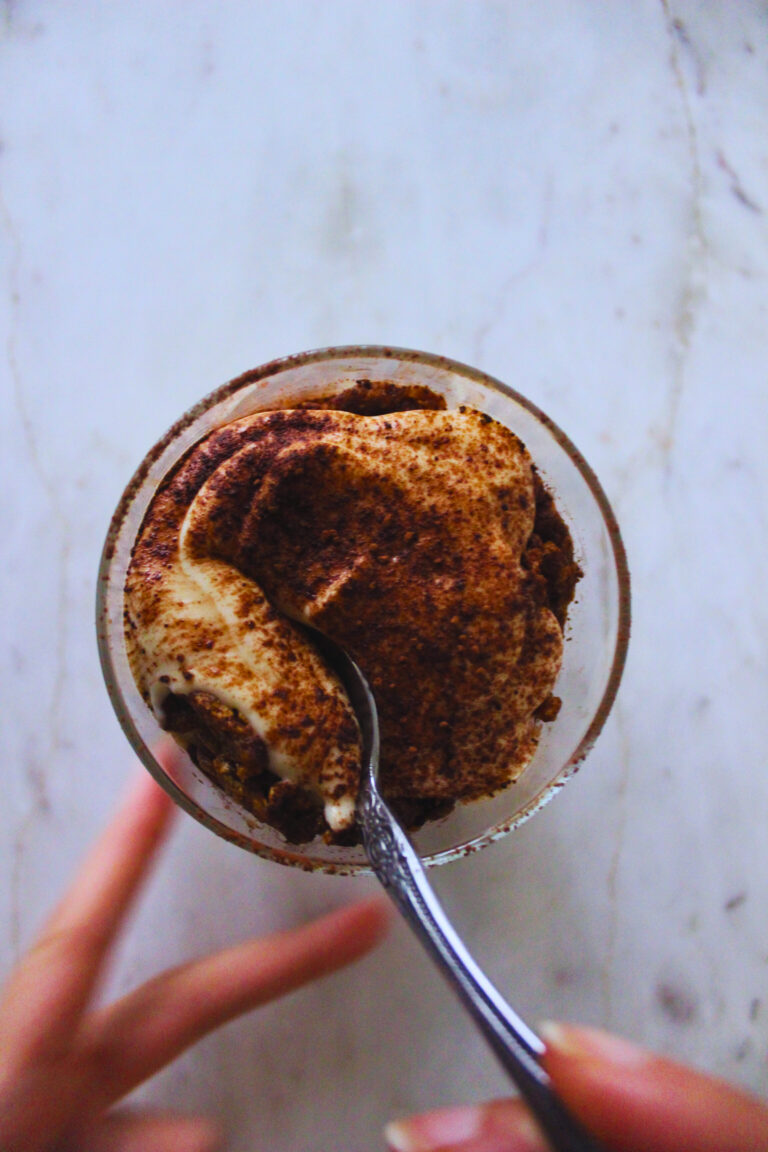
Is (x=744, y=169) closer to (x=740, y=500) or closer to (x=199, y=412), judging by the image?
(x=740, y=500)

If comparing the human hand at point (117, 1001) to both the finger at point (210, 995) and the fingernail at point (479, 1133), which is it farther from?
the fingernail at point (479, 1133)

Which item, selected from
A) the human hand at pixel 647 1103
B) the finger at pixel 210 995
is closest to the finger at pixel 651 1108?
the human hand at pixel 647 1103

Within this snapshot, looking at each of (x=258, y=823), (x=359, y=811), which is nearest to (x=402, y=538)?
(x=359, y=811)

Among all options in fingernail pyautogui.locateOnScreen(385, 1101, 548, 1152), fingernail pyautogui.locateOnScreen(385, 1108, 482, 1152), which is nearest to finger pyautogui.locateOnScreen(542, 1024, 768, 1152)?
fingernail pyautogui.locateOnScreen(385, 1101, 548, 1152)

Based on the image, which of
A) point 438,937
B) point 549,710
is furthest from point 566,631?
point 438,937

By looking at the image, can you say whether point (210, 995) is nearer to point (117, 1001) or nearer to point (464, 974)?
point (117, 1001)

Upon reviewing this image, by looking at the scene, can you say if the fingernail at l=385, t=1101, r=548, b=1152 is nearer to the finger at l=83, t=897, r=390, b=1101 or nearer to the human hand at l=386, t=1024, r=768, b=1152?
the human hand at l=386, t=1024, r=768, b=1152

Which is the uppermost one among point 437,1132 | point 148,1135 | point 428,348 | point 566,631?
point 428,348
